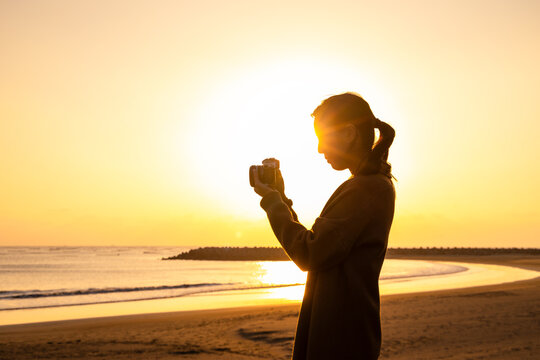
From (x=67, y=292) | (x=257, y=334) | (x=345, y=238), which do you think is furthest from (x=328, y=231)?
(x=67, y=292)

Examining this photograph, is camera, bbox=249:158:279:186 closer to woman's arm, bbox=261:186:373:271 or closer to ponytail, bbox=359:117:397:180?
woman's arm, bbox=261:186:373:271

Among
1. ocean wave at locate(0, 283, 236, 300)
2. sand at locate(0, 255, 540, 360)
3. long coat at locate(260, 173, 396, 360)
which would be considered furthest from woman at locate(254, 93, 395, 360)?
ocean wave at locate(0, 283, 236, 300)

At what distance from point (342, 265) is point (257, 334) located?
31.2 feet

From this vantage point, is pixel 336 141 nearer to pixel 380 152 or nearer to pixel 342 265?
pixel 380 152

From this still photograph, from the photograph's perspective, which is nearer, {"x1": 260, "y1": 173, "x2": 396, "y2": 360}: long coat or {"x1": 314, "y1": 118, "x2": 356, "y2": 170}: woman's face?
{"x1": 260, "y1": 173, "x2": 396, "y2": 360}: long coat

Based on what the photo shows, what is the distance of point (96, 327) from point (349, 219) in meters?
12.1

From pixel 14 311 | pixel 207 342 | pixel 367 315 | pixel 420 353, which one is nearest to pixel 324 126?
pixel 367 315

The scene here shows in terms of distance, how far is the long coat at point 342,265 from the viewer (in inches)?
69.4

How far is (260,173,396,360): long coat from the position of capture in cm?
176

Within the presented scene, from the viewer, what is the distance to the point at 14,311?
1733 cm

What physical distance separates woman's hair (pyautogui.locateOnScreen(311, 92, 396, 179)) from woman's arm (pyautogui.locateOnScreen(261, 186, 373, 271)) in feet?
0.52

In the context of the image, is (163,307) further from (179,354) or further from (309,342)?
(309,342)

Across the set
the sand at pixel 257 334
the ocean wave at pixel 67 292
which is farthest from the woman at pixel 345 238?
the ocean wave at pixel 67 292

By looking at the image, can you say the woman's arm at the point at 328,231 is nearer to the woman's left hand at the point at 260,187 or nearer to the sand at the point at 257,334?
the woman's left hand at the point at 260,187
